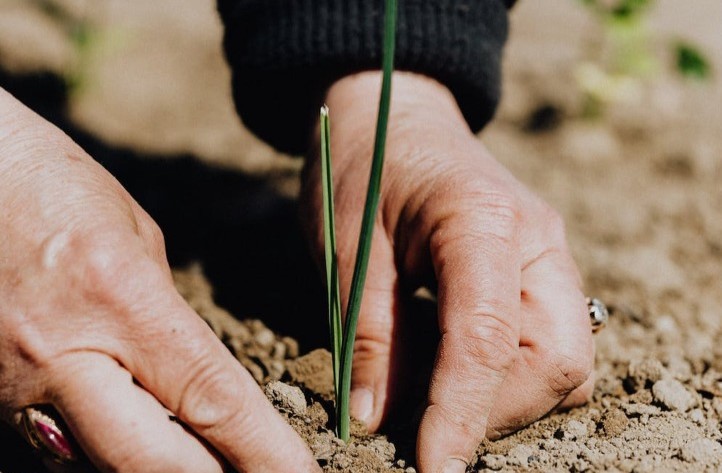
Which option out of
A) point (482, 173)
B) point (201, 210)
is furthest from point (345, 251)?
point (201, 210)

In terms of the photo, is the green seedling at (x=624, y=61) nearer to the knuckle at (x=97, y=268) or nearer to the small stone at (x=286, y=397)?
the small stone at (x=286, y=397)

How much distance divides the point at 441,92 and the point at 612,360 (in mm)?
685

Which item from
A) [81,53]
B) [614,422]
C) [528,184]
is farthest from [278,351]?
[81,53]

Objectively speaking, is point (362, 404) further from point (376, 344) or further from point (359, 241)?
point (359, 241)

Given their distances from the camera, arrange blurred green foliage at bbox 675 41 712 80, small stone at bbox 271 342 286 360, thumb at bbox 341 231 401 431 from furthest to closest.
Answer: blurred green foliage at bbox 675 41 712 80 < small stone at bbox 271 342 286 360 < thumb at bbox 341 231 401 431

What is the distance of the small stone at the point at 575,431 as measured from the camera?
1.21 m

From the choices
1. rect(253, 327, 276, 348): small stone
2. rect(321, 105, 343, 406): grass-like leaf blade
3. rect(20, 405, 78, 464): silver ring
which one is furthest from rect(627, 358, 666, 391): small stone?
rect(20, 405, 78, 464): silver ring

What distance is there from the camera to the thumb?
1261 millimetres

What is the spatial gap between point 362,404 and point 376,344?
0.35 feet

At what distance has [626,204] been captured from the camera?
2.46 meters

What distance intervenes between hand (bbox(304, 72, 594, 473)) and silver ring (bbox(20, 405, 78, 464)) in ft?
1.52

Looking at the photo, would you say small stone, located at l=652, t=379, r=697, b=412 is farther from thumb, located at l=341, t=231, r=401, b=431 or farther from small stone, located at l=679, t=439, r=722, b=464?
thumb, located at l=341, t=231, r=401, b=431

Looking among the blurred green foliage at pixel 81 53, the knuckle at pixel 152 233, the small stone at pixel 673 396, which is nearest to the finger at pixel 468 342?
the small stone at pixel 673 396

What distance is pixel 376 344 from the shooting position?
1.29 metres
